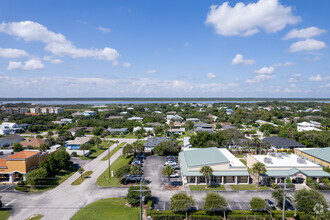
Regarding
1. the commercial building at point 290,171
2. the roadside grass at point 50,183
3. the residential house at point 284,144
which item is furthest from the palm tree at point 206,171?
the residential house at point 284,144

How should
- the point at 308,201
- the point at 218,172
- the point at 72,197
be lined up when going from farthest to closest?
the point at 218,172 < the point at 72,197 < the point at 308,201

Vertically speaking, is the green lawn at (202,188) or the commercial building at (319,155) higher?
the commercial building at (319,155)

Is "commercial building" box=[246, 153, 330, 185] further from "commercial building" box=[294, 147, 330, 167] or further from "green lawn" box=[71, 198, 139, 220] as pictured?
"green lawn" box=[71, 198, 139, 220]

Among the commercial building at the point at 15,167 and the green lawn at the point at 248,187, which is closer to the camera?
the green lawn at the point at 248,187

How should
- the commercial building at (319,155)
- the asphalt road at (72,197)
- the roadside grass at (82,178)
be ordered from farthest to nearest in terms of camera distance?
the commercial building at (319,155) → the roadside grass at (82,178) → the asphalt road at (72,197)

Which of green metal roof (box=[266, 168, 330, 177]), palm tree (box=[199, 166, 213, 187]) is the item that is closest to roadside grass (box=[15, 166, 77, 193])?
palm tree (box=[199, 166, 213, 187])

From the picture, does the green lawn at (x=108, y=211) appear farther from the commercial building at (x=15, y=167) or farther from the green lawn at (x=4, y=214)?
the commercial building at (x=15, y=167)

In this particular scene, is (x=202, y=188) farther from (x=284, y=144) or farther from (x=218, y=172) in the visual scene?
(x=284, y=144)

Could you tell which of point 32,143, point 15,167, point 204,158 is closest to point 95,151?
point 32,143

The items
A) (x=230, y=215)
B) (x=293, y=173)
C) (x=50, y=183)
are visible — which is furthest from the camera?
(x=293, y=173)
